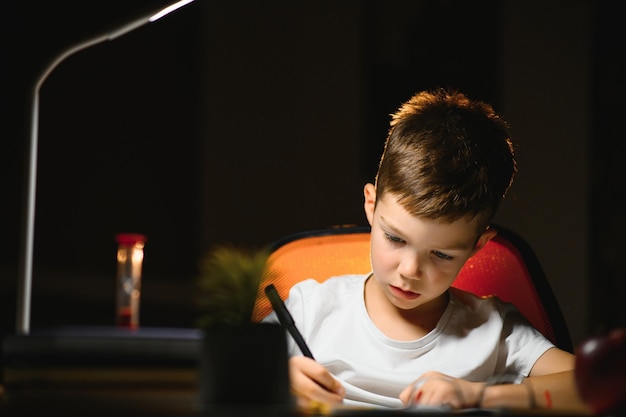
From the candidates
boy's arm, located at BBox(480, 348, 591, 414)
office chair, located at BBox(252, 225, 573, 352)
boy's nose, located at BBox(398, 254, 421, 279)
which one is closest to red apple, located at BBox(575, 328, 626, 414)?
boy's arm, located at BBox(480, 348, 591, 414)

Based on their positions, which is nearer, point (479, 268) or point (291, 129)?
point (479, 268)

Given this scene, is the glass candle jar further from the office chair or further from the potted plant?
the potted plant

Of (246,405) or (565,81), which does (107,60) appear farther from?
(246,405)

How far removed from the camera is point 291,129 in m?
3.58

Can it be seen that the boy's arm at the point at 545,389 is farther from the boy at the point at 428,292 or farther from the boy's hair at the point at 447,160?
the boy's hair at the point at 447,160

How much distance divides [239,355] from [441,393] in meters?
0.28

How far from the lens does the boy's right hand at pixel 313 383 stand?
935mm

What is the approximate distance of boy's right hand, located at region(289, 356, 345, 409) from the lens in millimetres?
935

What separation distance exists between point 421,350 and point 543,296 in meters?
0.25

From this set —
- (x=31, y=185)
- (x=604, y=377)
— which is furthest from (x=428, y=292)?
(x=31, y=185)

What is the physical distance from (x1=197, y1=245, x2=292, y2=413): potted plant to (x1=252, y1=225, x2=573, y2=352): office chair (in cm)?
49

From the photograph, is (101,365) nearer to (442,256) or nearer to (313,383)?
(313,383)

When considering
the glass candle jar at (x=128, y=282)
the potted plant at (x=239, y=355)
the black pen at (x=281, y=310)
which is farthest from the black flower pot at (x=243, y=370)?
the glass candle jar at (x=128, y=282)

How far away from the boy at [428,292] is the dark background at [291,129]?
2169mm
